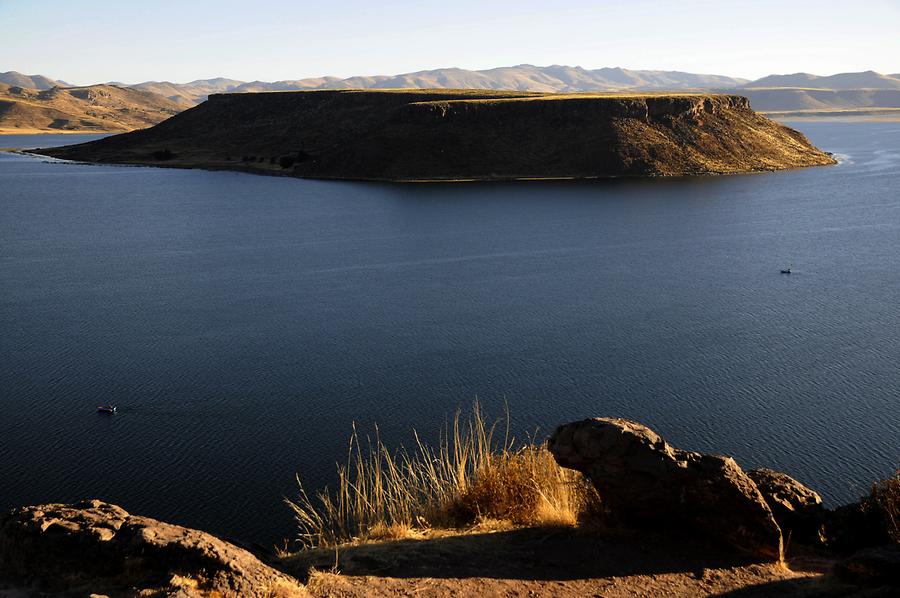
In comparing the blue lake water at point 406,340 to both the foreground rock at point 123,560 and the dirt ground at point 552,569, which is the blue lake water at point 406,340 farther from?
the foreground rock at point 123,560

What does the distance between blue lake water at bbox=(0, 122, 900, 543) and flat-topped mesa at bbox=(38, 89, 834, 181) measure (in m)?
30.4

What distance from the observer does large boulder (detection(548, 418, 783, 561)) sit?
1119 cm

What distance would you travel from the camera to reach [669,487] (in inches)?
447

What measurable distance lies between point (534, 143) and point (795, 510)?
94.2 metres

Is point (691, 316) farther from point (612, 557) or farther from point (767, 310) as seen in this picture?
point (612, 557)

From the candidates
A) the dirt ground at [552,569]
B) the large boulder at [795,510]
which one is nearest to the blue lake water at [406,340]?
the dirt ground at [552,569]

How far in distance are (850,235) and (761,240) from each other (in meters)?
6.49

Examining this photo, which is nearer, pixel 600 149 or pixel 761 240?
pixel 761 240

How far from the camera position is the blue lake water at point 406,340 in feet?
73.4

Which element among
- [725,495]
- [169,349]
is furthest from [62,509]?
[169,349]

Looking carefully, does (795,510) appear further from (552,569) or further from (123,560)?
(123,560)

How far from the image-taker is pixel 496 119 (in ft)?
353

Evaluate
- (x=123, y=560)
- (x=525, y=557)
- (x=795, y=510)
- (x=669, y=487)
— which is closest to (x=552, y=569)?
(x=525, y=557)

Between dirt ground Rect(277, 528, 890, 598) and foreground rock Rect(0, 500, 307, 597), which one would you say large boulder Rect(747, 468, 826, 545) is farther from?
foreground rock Rect(0, 500, 307, 597)
